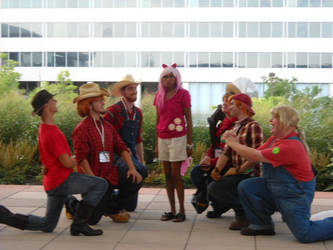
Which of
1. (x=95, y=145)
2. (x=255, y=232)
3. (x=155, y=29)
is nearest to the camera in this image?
(x=255, y=232)

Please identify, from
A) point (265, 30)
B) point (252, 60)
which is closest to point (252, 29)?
point (265, 30)

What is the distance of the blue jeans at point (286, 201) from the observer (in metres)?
5.56

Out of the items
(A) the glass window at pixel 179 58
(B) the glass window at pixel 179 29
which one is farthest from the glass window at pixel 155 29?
(A) the glass window at pixel 179 58

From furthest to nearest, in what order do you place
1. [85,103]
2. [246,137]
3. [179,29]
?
[179,29], [85,103], [246,137]

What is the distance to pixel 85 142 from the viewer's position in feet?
20.4

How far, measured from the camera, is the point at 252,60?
56.5 meters

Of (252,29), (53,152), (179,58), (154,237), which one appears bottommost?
(154,237)

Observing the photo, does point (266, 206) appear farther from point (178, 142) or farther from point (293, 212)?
point (178, 142)

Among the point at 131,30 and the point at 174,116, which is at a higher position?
the point at 131,30

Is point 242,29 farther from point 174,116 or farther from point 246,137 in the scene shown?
point 246,137

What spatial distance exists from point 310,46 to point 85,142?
53655 mm

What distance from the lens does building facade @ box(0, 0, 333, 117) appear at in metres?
56.6

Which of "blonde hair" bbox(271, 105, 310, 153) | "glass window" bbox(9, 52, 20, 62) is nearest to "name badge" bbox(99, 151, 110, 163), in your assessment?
"blonde hair" bbox(271, 105, 310, 153)

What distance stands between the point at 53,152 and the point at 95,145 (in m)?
0.61
